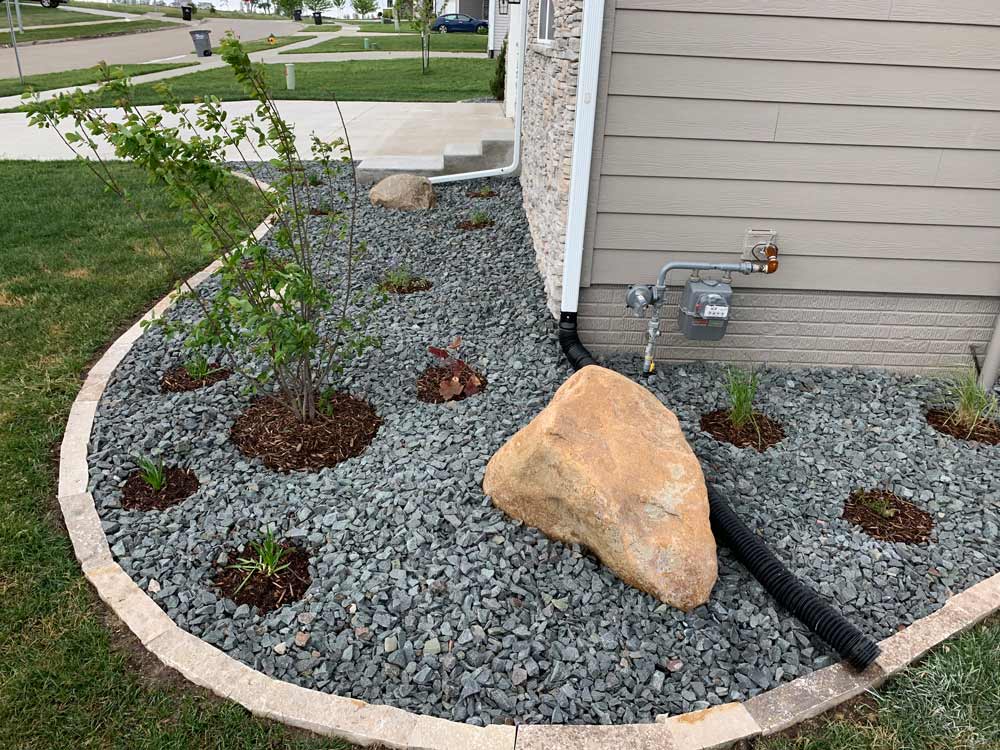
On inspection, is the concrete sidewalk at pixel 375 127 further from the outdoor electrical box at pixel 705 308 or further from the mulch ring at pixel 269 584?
the mulch ring at pixel 269 584

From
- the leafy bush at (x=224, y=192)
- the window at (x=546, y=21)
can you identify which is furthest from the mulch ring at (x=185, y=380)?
the window at (x=546, y=21)

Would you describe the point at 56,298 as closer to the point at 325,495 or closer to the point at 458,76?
the point at 325,495

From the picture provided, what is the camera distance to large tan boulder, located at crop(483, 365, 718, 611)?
2395 millimetres

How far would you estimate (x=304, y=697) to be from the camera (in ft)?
6.91

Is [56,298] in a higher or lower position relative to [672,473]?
lower

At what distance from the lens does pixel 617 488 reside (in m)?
2.44

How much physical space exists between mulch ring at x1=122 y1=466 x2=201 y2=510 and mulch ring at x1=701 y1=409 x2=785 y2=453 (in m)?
2.32

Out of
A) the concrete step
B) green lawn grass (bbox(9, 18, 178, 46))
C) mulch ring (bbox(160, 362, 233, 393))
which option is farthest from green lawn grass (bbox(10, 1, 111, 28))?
mulch ring (bbox(160, 362, 233, 393))

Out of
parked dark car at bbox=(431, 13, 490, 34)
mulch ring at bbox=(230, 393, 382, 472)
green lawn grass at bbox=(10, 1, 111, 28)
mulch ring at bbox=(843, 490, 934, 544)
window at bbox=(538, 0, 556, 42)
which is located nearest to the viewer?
mulch ring at bbox=(843, 490, 934, 544)

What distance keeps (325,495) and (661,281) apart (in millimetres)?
1921

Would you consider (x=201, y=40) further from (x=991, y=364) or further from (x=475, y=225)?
(x=991, y=364)

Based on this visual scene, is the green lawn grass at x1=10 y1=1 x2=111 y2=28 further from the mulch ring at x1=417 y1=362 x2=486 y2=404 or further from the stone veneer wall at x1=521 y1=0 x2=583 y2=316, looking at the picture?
the mulch ring at x1=417 y1=362 x2=486 y2=404

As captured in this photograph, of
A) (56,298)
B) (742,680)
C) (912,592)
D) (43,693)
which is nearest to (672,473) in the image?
(742,680)

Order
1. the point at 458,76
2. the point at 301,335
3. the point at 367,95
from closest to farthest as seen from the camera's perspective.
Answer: the point at 301,335 → the point at 367,95 → the point at 458,76
